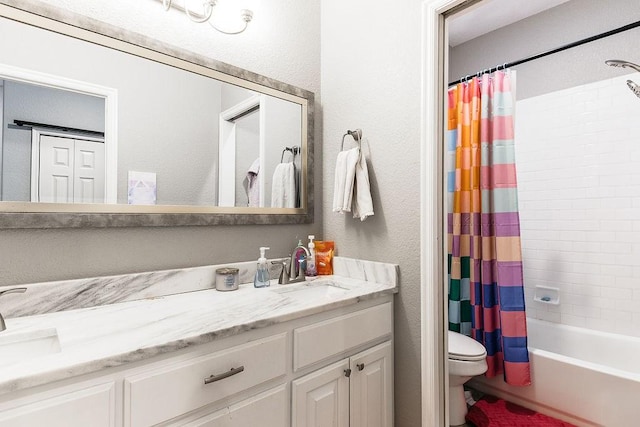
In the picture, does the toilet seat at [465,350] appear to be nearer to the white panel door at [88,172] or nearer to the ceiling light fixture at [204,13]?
the white panel door at [88,172]

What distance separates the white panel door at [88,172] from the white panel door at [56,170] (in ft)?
0.06

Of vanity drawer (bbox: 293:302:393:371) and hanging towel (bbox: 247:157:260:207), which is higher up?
hanging towel (bbox: 247:157:260:207)

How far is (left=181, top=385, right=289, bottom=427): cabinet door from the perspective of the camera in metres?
0.96

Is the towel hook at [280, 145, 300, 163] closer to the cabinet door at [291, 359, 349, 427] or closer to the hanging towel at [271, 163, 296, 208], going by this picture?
the hanging towel at [271, 163, 296, 208]

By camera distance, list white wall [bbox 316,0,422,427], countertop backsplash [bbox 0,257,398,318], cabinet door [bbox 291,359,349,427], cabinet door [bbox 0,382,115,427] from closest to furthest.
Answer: cabinet door [bbox 0,382,115,427], countertop backsplash [bbox 0,257,398,318], cabinet door [bbox 291,359,349,427], white wall [bbox 316,0,422,427]

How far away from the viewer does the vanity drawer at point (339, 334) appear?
3.86ft

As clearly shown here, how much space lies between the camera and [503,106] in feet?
6.73

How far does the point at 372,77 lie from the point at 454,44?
175cm

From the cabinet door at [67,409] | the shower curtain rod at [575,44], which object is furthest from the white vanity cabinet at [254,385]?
the shower curtain rod at [575,44]

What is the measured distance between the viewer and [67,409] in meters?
0.73

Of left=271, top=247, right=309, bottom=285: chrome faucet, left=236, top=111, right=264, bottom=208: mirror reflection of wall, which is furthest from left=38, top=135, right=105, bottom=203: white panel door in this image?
left=271, top=247, right=309, bottom=285: chrome faucet

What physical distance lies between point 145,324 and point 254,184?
0.85 meters

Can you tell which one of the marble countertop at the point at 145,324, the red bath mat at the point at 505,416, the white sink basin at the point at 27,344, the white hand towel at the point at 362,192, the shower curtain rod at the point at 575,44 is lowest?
the red bath mat at the point at 505,416

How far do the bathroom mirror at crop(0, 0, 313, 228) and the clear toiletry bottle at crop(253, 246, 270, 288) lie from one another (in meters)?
0.20
